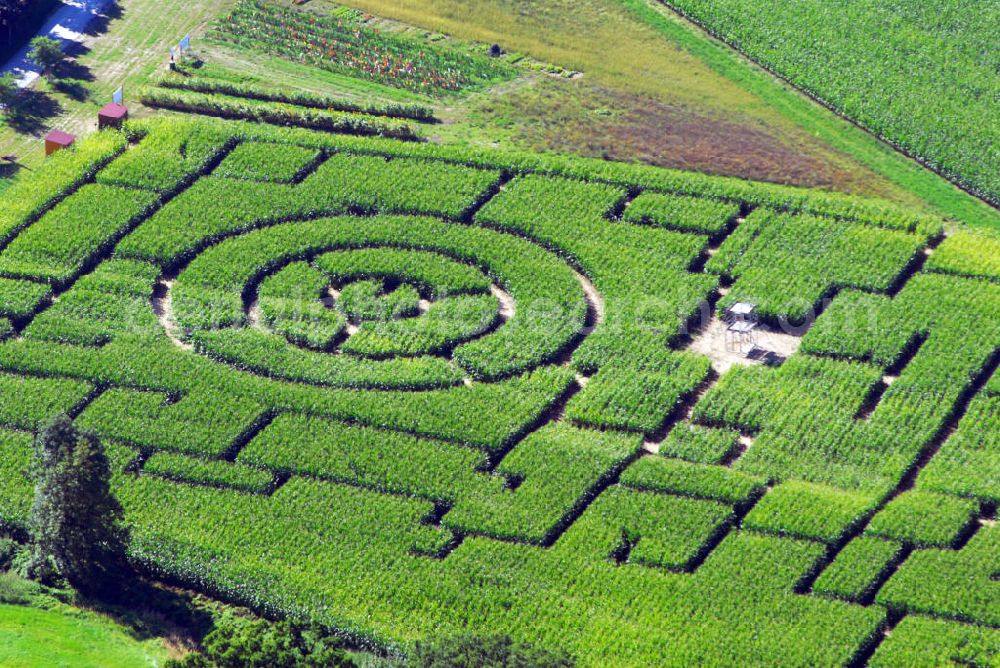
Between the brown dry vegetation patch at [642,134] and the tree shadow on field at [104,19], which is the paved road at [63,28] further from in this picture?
the brown dry vegetation patch at [642,134]

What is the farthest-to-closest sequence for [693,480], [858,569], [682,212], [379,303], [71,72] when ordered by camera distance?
[71,72] → [682,212] → [379,303] → [693,480] → [858,569]

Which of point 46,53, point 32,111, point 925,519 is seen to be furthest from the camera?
point 46,53

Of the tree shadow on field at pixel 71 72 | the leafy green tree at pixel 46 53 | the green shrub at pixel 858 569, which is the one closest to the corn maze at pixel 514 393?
the green shrub at pixel 858 569

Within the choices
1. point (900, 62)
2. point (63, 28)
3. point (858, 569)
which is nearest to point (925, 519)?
point (858, 569)

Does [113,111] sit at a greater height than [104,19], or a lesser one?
lesser

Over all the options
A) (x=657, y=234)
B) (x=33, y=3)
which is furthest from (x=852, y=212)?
(x=33, y=3)

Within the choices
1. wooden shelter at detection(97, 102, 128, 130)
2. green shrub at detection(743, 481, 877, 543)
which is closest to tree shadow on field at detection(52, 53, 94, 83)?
wooden shelter at detection(97, 102, 128, 130)

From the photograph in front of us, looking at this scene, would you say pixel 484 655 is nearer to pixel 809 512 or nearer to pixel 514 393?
pixel 809 512
